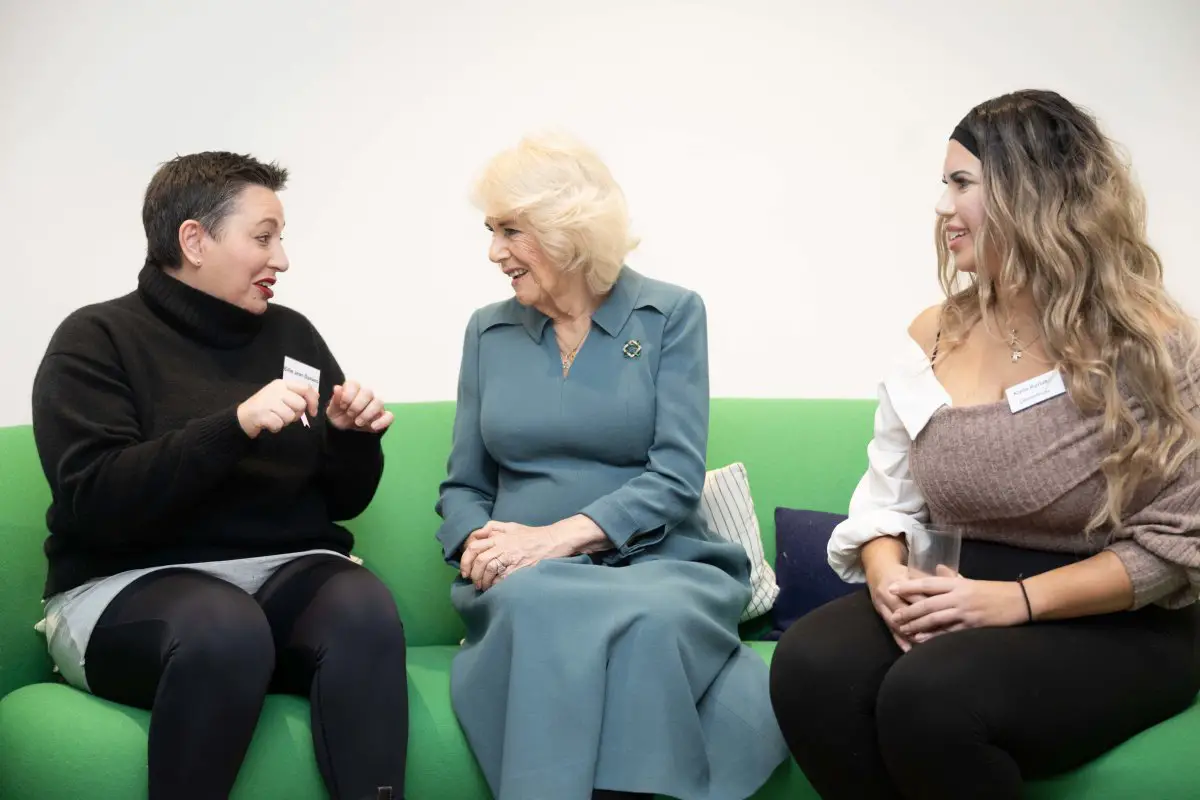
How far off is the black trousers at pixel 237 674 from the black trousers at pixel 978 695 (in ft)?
2.16

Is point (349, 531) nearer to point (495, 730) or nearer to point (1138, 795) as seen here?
point (495, 730)

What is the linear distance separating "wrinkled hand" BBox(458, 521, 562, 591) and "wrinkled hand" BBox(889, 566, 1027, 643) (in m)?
0.71

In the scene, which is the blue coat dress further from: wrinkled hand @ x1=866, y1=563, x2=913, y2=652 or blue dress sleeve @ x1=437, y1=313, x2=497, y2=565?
wrinkled hand @ x1=866, y1=563, x2=913, y2=652

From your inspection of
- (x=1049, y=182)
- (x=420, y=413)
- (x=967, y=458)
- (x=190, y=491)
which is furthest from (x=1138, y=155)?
(x=190, y=491)

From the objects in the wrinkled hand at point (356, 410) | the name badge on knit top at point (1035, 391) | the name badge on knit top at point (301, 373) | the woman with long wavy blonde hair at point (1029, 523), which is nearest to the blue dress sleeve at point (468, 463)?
the wrinkled hand at point (356, 410)

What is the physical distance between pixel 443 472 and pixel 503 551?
51cm

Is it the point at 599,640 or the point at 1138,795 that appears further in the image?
the point at 599,640

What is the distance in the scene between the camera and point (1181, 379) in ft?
6.31

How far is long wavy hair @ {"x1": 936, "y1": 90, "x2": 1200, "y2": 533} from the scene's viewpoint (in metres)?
1.90

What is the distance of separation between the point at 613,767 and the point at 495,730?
8.7 inches

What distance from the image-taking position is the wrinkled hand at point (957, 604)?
1.89 m

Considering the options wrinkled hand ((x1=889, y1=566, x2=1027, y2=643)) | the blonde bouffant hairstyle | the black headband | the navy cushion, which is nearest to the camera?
wrinkled hand ((x1=889, y1=566, x2=1027, y2=643))

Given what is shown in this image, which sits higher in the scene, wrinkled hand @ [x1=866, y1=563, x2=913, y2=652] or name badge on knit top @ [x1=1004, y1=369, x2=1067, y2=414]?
name badge on knit top @ [x1=1004, y1=369, x2=1067, y2=414]

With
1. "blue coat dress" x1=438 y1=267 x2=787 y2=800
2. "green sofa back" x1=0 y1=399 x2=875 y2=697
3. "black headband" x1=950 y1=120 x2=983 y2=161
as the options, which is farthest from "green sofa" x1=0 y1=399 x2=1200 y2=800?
"black headband" x1=950 y1=120 x2=983 y2=161
